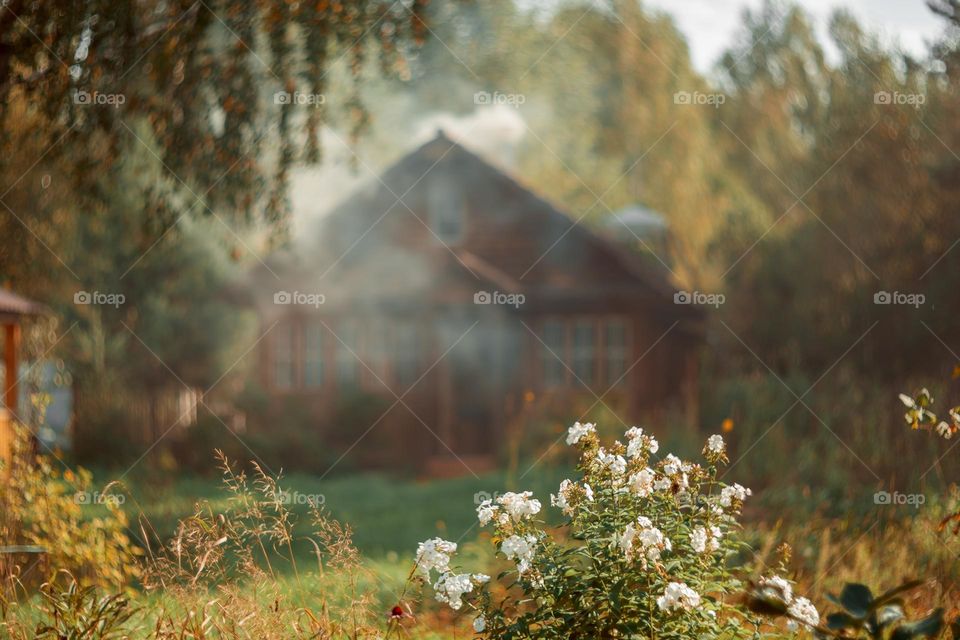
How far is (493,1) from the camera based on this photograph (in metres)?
34.2

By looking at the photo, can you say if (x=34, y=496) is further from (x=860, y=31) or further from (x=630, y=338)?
(x=860, y=31)

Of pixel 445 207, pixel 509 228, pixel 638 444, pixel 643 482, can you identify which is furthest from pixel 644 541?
pixel 445 207

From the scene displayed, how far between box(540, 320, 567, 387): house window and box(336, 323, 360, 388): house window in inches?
143

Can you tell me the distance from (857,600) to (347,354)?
1686 centimetres

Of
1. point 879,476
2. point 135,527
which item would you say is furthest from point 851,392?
point 135,527

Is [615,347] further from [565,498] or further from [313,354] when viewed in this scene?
[565,498]

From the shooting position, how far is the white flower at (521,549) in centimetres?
414

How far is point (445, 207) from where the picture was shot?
66.1ft

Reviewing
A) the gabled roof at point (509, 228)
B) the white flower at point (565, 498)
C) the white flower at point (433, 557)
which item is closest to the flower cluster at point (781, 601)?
the white flower at point (565, 498)
